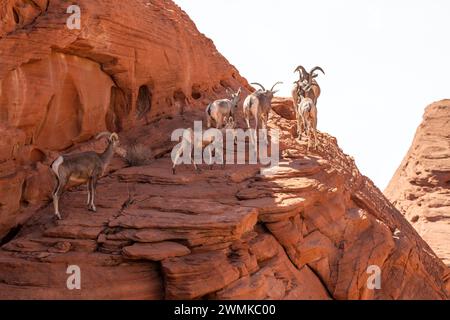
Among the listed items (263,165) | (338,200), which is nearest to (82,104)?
(263,165)

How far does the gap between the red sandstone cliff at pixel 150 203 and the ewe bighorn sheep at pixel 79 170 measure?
1.47ft

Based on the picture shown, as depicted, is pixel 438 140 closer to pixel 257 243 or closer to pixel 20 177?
pixel 257 243

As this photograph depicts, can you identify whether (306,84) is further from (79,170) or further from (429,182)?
(429,182)

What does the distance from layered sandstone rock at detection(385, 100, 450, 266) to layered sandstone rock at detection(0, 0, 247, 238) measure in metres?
14.5

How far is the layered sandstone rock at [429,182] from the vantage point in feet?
89.9

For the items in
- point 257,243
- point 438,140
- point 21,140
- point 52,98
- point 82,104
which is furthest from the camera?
point 438,140

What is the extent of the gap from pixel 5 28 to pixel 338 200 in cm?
863

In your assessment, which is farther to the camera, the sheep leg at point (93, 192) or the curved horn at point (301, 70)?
the curved horn at point (301, 70)

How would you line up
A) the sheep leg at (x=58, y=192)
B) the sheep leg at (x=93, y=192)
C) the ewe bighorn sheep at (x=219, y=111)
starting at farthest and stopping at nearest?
the ewe bighorn sheep at (x=219, y=111) < the sheep leg at (x=93, y=192) < the sheep leg at (x=58, y=192)

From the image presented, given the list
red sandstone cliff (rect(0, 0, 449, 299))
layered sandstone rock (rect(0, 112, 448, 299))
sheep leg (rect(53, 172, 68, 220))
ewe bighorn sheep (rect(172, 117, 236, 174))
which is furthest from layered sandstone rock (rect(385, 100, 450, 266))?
sheep leg (rect(53, 172, 68, 220))

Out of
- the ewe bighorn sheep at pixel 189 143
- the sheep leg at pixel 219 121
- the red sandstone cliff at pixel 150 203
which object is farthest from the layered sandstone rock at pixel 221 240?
the sheep leg at pixel 219 121

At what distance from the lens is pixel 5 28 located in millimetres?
12016

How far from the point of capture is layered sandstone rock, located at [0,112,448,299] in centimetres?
1017

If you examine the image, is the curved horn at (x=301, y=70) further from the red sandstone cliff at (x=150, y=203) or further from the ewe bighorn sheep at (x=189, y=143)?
the ewe bighorn sheep at (x=189, y=143)
